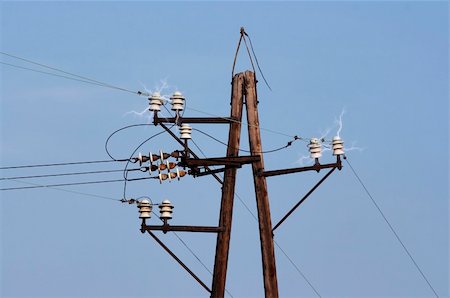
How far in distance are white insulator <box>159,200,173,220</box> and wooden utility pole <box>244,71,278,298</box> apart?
5.68ft

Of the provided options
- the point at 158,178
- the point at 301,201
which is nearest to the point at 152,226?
the point at 158,178

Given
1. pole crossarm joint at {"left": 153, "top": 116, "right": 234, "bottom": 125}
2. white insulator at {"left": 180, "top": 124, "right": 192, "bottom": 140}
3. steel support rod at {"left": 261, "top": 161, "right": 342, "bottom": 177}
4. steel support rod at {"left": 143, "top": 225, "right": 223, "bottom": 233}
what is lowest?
steel support rod at {"left": 143, "top": 225, "right": 223, "bottom": 233}

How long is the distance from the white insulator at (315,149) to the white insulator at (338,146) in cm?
30

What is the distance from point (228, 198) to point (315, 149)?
6.74 feet

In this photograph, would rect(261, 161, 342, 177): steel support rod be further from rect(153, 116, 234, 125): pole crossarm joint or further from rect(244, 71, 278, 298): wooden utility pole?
rect(153, 116, 234, 125): pole crossarm joint

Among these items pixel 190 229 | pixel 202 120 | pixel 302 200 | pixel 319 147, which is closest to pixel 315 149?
Result: pixel 319 147

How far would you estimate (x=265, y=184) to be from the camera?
27.0 meters

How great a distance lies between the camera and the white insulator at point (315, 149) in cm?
2725

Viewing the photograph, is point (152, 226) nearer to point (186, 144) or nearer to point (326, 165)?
point (186, 144)

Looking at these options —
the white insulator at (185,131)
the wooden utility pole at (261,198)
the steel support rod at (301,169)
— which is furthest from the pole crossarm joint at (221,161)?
the white insulator at (185,131)

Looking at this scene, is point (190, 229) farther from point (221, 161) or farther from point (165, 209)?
point (221, 161)

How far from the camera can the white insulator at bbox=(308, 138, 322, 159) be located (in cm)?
2725

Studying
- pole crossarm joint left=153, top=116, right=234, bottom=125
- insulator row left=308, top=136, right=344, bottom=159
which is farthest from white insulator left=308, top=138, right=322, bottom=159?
pole crossarm joint left=153, top=116, right=234, bottom=125

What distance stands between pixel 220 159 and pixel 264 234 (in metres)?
1.70
